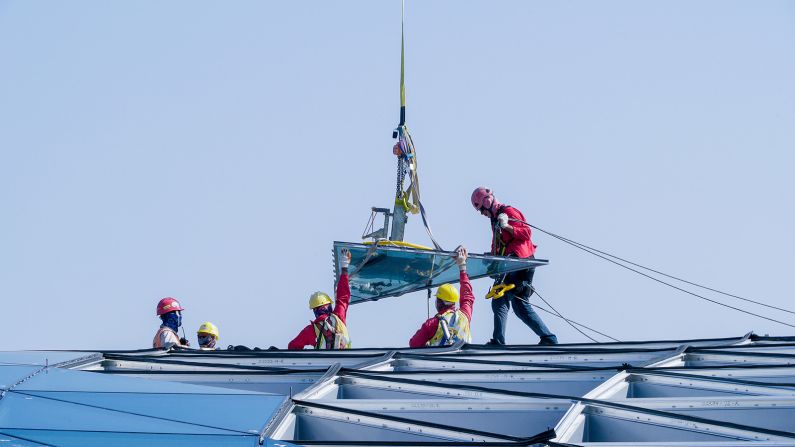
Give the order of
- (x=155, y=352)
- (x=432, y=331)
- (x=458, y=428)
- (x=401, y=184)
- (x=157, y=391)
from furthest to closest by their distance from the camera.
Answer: (x=401, y=184) < (x=432, y=331) < (x=155, y=352) < (x=157, y=391) < (x=458, y=428)

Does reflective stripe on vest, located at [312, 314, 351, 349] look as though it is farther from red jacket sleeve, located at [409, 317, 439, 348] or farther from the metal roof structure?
the metal roof structure

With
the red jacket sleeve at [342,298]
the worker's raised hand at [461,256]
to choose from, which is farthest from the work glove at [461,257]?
the red jacket sleeve at [342,298]

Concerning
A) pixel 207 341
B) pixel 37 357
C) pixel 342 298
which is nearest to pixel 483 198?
pixel 342 298

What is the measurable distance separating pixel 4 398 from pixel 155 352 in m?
4.69

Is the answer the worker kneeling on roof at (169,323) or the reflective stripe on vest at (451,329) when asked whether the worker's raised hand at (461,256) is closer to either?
the reflective stripe on vest at (451,329)

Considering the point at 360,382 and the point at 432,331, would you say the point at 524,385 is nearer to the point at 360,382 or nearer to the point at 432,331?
the point at 360,382

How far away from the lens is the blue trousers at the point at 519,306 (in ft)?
78.5

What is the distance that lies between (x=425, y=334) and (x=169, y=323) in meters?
4.42

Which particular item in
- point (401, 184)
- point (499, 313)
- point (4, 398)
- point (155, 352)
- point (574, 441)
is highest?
point (401, 184)

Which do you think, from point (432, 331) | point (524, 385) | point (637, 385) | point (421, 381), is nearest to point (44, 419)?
point (421, 381)

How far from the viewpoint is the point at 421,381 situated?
16.8 meters

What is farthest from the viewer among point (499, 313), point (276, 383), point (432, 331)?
point (499, 313)

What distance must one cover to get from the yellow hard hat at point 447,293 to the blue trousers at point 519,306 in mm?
780

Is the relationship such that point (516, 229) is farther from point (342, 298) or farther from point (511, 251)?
point (342, 298)
